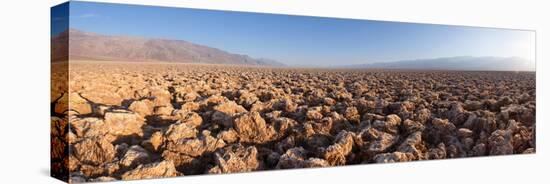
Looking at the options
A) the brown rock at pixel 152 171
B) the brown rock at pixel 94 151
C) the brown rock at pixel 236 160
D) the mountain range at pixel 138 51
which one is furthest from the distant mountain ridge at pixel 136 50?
the brown rock at pixel 152 171

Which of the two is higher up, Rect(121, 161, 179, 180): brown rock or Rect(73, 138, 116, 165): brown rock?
Rect(73, 138, 116, 165): brown rock

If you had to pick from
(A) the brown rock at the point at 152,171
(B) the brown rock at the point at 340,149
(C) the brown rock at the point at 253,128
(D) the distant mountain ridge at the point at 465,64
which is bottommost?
(A) the brown rock at the point at 152,171

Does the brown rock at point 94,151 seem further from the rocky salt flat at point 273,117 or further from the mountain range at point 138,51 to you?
the mountain range at point 138,51

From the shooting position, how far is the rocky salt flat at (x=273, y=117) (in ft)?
17.2

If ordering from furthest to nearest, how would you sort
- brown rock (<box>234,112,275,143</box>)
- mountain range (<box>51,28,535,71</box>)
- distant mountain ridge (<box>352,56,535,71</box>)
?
distant mountain ridge (<box>352,56,535,71</box>)
brown rock (<box>234,112,275,143</box>)
mountain range (<box>51,28,535,71</box>)

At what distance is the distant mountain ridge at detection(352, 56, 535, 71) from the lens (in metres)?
6.63

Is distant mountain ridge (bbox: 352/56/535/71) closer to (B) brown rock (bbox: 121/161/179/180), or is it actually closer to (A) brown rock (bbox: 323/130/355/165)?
(A) brown rock (bbox: 323/130/355/165)

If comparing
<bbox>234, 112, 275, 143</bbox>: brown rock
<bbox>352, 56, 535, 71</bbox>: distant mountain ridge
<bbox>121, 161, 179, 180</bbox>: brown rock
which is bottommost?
<bbox>121, 161, 179, 180</bbox>: brown rock

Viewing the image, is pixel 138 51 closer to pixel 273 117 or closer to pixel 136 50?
pixel 136 50

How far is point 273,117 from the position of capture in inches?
238

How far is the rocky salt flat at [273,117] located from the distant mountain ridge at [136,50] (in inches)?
2.8

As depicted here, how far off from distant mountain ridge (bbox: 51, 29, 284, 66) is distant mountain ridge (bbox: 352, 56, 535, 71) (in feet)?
→ 4.40

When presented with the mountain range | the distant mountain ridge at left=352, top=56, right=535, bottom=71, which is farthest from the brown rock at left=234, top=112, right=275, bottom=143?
the distant mountain ridge at left=352, top=56, right=535, bottom=71

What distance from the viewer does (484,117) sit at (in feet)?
22.9
